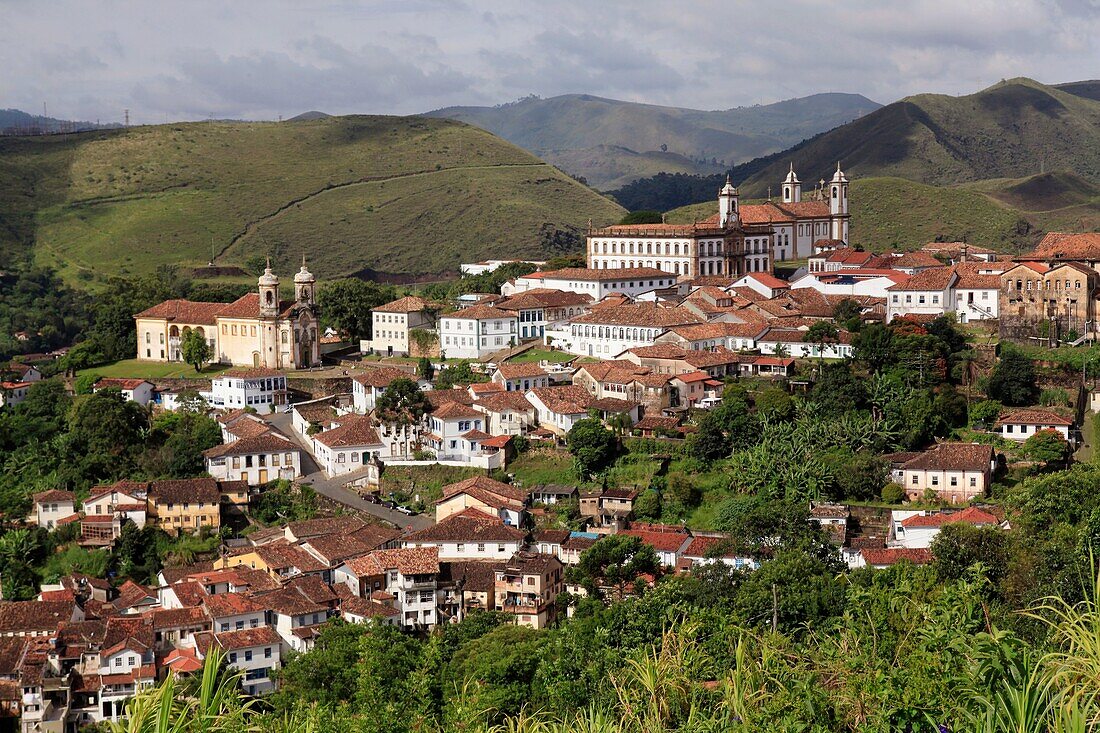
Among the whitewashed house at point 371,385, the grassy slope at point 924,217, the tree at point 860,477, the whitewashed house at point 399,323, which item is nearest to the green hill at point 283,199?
the grassy slope at point 924,217

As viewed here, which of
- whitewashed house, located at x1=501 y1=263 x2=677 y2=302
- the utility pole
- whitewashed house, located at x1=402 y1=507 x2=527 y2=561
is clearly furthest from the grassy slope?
the utility pole

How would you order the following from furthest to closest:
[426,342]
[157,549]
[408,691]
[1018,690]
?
1. [426,342]
2. [157,549]
3. [408,691]
4. [1018,690]

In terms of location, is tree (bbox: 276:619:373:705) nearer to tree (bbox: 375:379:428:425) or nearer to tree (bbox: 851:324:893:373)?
tree (bbox: 375:379:428:425)

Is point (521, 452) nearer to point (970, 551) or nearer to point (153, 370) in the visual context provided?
point (970, 551)

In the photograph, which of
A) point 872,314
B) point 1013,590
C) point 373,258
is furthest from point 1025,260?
point 373,258

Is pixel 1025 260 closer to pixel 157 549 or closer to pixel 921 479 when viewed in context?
pixel 921 479

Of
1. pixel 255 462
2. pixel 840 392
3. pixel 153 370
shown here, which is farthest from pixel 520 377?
pixel 153 370
